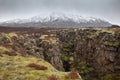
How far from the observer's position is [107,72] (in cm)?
15838

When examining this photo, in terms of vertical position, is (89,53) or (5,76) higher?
(5,76)

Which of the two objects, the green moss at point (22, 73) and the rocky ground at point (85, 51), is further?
the rocky ground at point (85, 51)

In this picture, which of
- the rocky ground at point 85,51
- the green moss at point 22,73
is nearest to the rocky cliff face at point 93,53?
the rocky ground at point 85,51

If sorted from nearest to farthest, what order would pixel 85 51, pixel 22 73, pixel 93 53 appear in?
pixel 22 73
pixel 93 53
pixel 85 51

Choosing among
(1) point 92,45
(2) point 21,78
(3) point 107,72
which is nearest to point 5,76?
(2) point 21,78

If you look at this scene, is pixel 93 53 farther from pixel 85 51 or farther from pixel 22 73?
pixel 22 73

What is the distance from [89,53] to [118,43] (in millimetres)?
28304

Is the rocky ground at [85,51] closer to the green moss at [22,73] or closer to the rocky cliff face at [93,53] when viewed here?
the rocky cliff face at [93,53]

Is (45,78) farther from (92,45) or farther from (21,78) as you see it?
(92,45)

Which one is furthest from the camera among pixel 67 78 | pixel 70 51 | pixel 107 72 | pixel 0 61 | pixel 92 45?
pixel 70 51

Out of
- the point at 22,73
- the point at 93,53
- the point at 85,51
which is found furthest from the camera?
the point at 85,51

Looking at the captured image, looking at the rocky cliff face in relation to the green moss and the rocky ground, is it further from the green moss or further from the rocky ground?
the green moss

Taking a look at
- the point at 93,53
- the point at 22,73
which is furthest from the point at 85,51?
the point at 22,73

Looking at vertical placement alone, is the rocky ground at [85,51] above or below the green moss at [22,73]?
below
